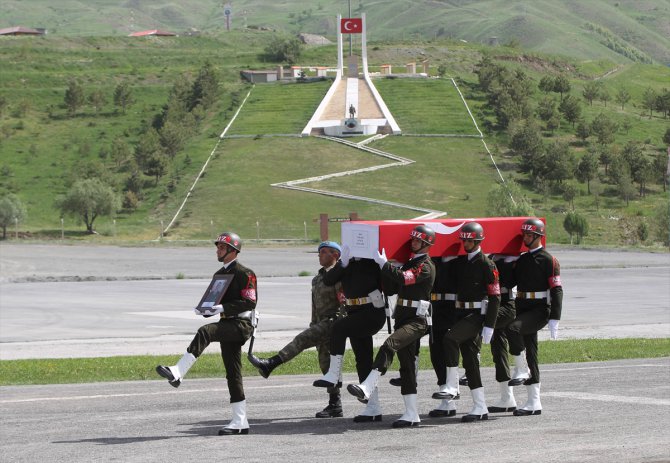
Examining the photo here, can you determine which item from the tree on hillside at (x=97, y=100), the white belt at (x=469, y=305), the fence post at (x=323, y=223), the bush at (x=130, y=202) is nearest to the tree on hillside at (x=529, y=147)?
the fence post at (x=323, y=223)

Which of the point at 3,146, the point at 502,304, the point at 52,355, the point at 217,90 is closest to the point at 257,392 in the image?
the point at 502,304

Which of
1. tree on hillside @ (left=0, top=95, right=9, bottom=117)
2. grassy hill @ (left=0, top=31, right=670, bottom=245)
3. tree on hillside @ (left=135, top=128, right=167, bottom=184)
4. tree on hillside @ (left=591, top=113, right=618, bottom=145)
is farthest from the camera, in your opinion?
tree on hillside @ (left=0, top=95, right=9, bottom=117)

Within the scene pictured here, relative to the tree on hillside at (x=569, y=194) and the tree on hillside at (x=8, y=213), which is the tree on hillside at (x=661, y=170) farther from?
the tree on hillside at (x=8, y=213)

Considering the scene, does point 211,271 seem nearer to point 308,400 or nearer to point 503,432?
point 308,400

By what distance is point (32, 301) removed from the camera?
133 feet

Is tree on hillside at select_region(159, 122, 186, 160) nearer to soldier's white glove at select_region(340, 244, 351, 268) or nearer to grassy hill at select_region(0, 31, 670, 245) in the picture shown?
grassy hill at select_region(0, 31, 670, 245)

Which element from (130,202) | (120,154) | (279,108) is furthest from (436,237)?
(279,108)

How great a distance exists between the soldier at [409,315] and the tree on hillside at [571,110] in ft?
339

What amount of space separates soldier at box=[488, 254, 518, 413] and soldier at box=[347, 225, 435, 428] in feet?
5.35

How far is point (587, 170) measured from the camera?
308 feet

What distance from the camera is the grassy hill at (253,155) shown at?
270ft

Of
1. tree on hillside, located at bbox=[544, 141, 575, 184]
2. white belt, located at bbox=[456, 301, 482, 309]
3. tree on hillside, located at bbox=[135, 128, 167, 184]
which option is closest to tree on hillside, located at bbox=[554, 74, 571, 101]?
tree on hillside, located at bbox=[544, 141, 575, 184]

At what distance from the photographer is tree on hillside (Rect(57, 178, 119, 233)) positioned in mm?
80062

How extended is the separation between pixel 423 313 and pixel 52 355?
1459 cm
